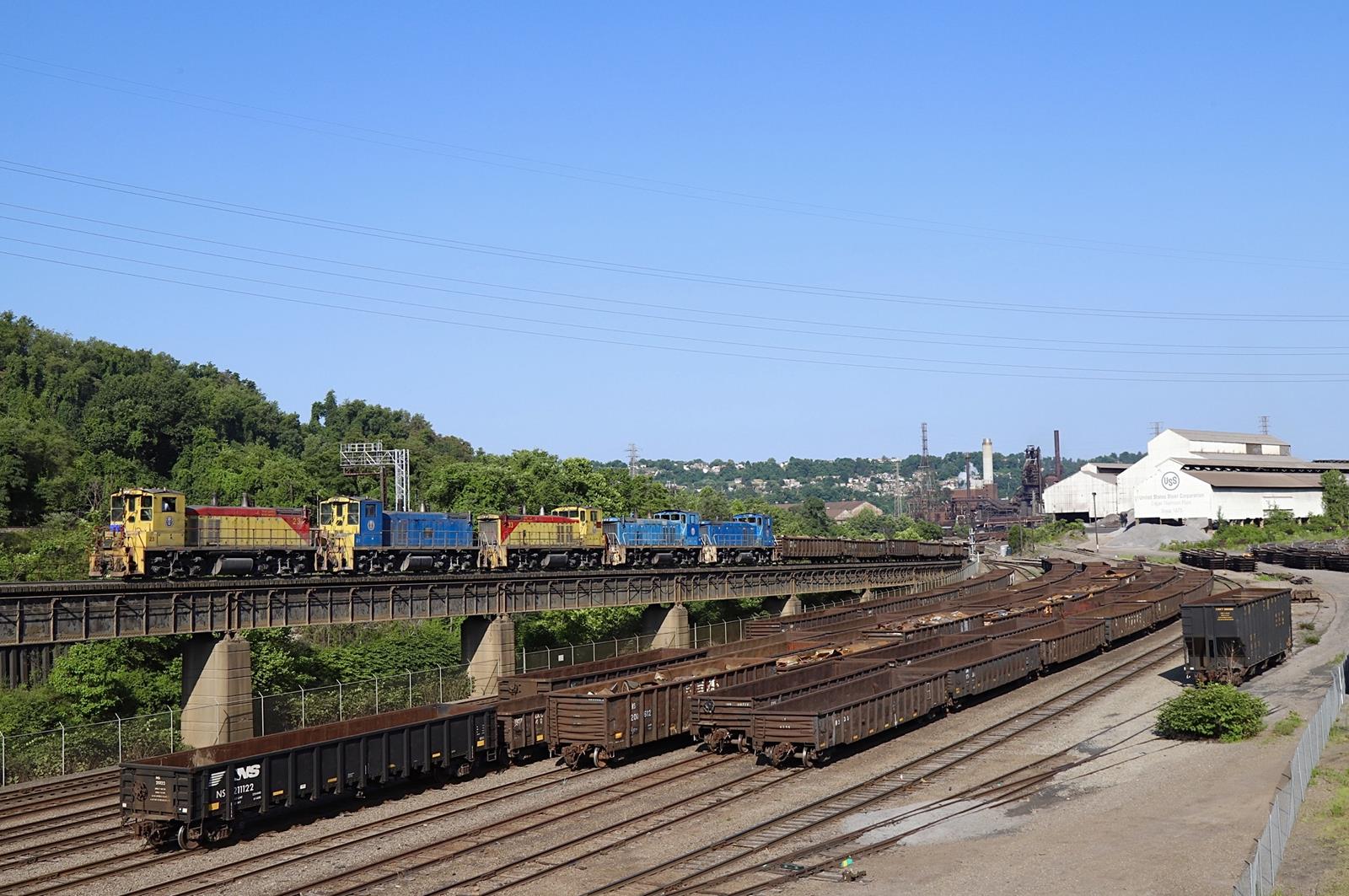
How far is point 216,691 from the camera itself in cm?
3984

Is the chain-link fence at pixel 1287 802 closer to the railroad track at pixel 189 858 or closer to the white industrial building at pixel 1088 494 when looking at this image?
the railroad track at pixel 189 858

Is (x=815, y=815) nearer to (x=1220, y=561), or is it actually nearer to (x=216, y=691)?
(x=216, y=691)

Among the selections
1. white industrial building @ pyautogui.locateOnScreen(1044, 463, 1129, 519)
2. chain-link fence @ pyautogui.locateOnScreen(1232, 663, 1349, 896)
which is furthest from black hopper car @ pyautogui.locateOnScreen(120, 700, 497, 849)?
white industrial building @ pyautogui.locateOnScreen(1044, 463, 1129, 519)

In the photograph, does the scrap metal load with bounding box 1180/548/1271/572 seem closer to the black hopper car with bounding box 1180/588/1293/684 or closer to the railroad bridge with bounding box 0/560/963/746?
the railroad bridge with bounding box 0/560/963/746

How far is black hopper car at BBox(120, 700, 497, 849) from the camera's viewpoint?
25.0 metres

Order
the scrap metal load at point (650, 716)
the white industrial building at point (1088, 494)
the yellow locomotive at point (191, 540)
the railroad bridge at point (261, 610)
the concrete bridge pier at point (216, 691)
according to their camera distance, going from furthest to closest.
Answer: the white industrial building at point (1088, 494), the yellow locomotive at point (191, 540), the concrete bridge pier at point (216, 691), the railroad bridge at point (261, 610), the scrap metal load at point (650, 716)

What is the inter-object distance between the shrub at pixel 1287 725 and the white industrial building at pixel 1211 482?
11165 cm

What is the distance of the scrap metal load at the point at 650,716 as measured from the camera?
1013 inches

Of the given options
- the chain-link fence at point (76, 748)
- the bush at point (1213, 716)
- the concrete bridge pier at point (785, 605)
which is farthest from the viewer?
the concrete bridge pier at point (785, 605)

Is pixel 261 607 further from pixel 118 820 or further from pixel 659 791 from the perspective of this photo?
pixel 659 791

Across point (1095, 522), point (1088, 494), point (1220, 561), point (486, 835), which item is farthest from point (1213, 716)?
point (1088, 494)

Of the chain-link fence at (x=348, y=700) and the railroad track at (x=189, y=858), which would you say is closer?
the railroad track at (x=189, y=858)

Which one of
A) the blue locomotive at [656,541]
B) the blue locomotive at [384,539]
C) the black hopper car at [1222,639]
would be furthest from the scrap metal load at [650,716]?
the blue locomotive at [656,541]

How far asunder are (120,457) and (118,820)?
95.1 metres
